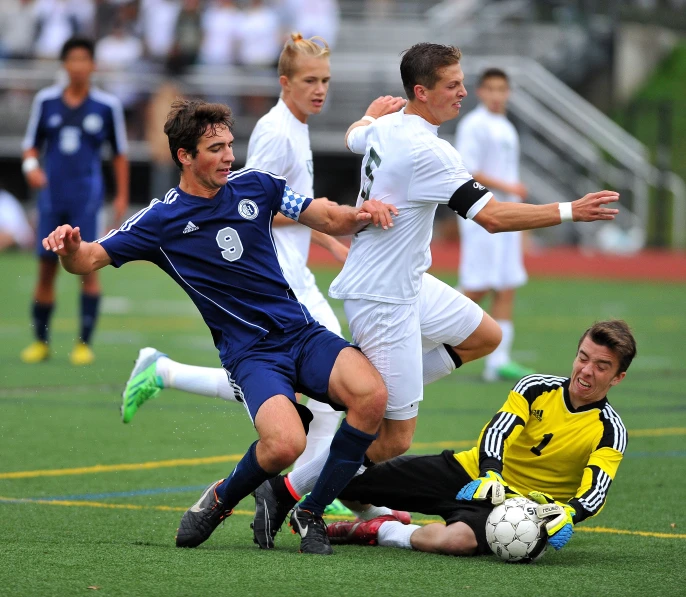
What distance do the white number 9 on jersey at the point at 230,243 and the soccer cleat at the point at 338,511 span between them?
1.43 m

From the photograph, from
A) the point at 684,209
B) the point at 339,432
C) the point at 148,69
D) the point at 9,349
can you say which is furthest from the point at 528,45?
the point at 339,432

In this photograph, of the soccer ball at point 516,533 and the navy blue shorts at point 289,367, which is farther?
the navy blue shorts at point 289,367

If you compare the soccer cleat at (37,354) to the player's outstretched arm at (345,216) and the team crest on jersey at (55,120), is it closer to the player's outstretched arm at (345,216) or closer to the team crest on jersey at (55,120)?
the team crest on jersey at (55,120)

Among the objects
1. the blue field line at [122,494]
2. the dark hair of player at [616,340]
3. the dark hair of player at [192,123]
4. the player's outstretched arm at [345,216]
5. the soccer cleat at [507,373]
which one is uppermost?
the dark hair of player at [192,123]

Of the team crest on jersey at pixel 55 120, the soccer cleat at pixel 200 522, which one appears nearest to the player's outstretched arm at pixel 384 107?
the soccer cleat at pixel 200 522

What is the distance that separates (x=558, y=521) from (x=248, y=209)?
1830mm

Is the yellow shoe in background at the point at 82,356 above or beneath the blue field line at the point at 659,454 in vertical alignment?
beneath

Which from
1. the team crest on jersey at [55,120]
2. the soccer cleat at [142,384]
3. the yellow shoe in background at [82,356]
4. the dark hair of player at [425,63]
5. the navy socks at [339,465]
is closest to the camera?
the navy socks at [339,465]

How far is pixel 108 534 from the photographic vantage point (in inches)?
222

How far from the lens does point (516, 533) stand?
5227 millimetres

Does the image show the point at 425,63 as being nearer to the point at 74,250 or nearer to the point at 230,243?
the point at 230,243

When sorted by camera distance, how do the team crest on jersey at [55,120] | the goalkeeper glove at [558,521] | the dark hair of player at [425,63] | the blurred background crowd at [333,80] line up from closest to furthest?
the goalkeeper glove at [558,521] → the dark hair of player at [425,63] → the team crest on jersey at [55,120] → the blurred background crowd at [333,80]

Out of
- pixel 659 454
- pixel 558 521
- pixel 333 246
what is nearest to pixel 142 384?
pixel 333 246

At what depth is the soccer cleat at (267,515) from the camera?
552 cm
